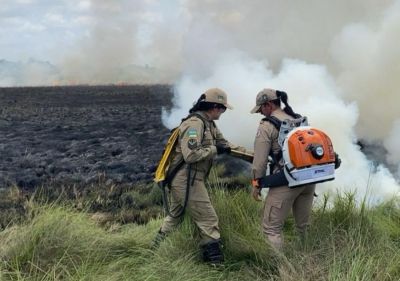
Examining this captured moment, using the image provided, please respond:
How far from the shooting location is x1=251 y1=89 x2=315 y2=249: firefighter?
5.41 m

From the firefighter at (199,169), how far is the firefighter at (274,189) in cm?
47

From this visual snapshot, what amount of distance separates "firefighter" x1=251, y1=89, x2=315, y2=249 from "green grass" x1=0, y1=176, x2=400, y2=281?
155mm

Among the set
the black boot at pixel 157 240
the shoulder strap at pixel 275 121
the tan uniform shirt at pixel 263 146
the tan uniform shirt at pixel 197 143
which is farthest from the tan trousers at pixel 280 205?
the black boot at pixel 157 240

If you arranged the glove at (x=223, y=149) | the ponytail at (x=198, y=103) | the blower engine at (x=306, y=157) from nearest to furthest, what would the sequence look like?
1. the blower engine at (x=306, y=157)
2. the ponytail at (x=198, y=103)
3. the glove at (x=223, y=149)

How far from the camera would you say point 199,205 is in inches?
219

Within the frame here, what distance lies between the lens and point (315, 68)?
17922mm

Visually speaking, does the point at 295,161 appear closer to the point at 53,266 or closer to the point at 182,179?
the point at 182,179

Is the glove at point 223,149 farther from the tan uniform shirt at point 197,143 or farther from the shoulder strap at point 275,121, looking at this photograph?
the shoulder strap at point 275,121

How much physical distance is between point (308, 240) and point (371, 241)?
60cm

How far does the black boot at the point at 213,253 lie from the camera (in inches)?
204

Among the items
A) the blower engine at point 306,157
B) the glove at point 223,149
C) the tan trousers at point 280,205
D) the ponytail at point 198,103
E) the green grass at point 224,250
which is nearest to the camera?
the green grass at point 224,250

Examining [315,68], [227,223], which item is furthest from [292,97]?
[227,223]

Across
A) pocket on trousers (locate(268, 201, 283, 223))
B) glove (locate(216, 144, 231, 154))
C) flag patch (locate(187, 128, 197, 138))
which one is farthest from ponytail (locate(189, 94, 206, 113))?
pocket on trousers (locate(268, 201, 283, 223))

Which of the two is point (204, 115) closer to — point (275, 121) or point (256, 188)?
point (275, 121)
